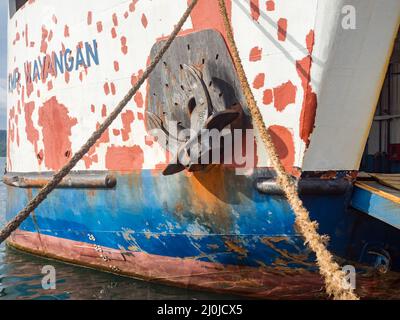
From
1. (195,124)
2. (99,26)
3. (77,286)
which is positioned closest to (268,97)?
(195,124)

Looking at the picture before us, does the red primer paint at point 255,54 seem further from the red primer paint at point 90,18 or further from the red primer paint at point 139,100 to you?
the red primer paint at point 90,18

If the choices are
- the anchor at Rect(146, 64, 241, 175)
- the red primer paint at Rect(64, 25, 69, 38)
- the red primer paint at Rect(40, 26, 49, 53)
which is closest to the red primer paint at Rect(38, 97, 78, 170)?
the red primer paint at Rect(40, 26, 49, 53)

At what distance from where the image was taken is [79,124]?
16.7ft

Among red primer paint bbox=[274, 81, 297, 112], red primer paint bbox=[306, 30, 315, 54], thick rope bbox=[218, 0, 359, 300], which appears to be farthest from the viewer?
red primer paint bbox=[274, 81, 297, 112]

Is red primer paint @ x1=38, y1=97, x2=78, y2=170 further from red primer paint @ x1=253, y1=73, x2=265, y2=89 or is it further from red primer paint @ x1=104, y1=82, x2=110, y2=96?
red primer paint @ x1=253, y1=73, x2=265, y2=89

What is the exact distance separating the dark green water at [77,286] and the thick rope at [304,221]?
1760mm

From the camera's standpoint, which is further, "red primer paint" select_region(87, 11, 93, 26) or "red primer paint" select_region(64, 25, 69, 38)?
"red primer paint" select_region(64, 25, 69, 38)

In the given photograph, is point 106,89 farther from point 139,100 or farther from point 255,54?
point 255,54

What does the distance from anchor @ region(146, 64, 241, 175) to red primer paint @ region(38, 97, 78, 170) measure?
6.03ft

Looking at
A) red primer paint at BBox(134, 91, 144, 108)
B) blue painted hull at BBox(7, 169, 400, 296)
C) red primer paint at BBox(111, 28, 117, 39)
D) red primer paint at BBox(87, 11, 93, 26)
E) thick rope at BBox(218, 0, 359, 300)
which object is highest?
red primer paint at BBox(87, 11, 93, 26)

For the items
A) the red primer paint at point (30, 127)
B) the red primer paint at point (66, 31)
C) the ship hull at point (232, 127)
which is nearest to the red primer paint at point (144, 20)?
the ship hull at point (232, 127)

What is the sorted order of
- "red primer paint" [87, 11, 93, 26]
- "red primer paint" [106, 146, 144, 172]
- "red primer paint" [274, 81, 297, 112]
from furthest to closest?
"red primer paint" [87, 11, 93, 26] → "red primer paint" [106, 146, 144, 172] → "red primer paint" [274, 81, 297, 112]

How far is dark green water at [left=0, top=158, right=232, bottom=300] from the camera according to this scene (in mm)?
4348
